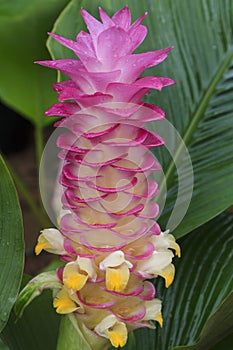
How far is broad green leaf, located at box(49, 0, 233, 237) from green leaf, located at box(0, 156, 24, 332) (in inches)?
9.4

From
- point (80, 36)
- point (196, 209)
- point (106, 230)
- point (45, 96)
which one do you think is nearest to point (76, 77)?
point (80, 36)

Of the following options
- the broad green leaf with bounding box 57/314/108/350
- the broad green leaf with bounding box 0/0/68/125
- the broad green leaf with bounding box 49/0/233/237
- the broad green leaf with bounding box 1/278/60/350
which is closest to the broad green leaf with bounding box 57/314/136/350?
the broad green leaf with bounding box 57/314/108/350

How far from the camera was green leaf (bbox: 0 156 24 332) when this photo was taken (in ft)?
2.42

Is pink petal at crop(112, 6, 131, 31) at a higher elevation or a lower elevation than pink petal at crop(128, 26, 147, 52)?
higher

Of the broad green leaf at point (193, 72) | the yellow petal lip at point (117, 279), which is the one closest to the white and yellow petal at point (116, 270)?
the yellow petal lip at point (117, 279)

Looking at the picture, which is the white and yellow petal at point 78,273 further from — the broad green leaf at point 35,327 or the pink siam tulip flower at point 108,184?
the broad green leaf at point 35,327

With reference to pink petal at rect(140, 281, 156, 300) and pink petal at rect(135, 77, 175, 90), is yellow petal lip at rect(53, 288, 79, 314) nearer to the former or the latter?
pink petal at rect(140, 281, 156, 300)

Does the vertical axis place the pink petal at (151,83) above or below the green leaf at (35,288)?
above

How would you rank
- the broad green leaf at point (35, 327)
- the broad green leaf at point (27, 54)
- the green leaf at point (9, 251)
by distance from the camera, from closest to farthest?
1. the green leaf at point (9, 251)
2. the broad green leaf at point (35, 327)
3. the broad green leaf at point (27, 54)

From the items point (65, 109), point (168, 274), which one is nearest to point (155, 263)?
point (168, 274)

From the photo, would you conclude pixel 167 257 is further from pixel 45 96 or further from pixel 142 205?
pixel 45 96

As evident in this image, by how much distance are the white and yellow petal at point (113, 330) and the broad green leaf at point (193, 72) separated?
0.90 ft

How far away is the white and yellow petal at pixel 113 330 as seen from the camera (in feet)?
2.14

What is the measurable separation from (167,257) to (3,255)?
193mm
